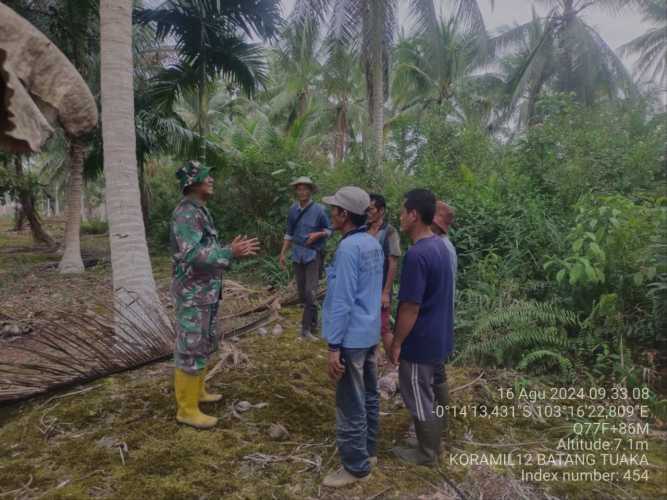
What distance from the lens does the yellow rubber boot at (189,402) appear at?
3.01 metres

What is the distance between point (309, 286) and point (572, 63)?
773 inches

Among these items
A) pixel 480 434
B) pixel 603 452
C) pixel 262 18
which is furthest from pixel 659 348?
pixel 262 18

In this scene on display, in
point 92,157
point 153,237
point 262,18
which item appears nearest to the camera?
point 262,18

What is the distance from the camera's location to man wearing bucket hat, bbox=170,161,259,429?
282 cm

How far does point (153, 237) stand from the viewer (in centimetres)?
1384

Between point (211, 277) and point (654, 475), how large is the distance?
3.16 meters

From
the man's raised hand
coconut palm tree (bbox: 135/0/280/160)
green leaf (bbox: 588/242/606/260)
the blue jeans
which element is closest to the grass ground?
the blue jeans

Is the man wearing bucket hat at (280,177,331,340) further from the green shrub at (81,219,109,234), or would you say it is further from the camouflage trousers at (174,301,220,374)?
the green shrub at (81,219,109,234)

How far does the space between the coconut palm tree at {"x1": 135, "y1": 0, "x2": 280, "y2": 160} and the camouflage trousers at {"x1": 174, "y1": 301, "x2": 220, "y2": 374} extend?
7.83 meters

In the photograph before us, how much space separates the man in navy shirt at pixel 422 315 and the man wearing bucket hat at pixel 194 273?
1.06 m

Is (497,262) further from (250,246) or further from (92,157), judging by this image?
(92,157)

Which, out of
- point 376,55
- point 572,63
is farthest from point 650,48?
point 376,55

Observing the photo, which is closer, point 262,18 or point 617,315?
point 617,315

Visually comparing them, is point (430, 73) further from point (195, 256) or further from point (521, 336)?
point (195, 256)
